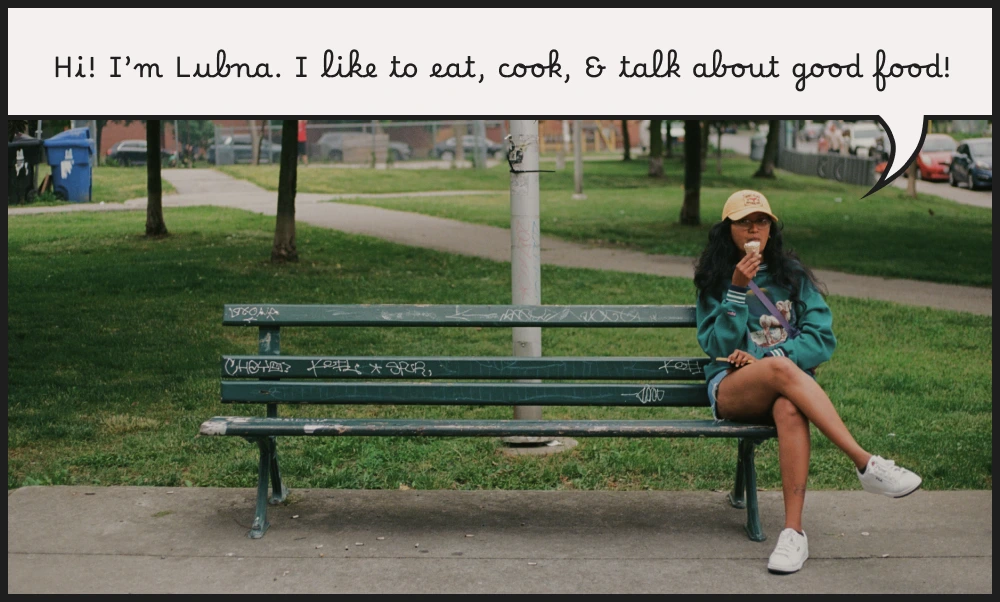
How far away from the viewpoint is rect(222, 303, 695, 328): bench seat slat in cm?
489

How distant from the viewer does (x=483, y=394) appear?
484 cm

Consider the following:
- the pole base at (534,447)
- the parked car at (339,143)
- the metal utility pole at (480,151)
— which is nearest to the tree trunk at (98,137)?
the parked car at (339,143)

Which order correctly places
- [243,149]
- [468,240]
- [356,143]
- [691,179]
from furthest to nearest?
[356,143] < [243,149] < [691,179] < [468,240]

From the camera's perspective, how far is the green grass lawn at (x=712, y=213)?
14883 mm

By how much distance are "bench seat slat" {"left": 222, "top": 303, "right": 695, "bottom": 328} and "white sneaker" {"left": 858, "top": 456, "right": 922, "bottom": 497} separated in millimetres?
943

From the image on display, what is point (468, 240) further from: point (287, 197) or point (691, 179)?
point (691, 179)

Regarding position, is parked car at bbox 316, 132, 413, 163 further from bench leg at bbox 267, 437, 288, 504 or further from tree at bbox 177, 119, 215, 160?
bench leg at bbox 267, 437, 288, 504

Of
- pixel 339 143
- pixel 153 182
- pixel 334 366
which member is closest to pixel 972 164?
pixel 339 143

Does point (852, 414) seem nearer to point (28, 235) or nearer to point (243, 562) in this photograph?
point (243, 562)

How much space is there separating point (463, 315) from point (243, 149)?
2946 cm

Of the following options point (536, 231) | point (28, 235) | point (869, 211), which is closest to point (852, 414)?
point (536, 231)

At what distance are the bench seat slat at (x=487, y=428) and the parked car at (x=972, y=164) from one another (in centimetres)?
2620

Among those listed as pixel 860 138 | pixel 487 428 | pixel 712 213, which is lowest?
pixel 487 428

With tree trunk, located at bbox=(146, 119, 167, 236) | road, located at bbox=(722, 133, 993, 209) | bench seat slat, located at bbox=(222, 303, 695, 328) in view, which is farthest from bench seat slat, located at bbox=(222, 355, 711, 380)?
road, located at bbox=(722, 133, 993, 209)
